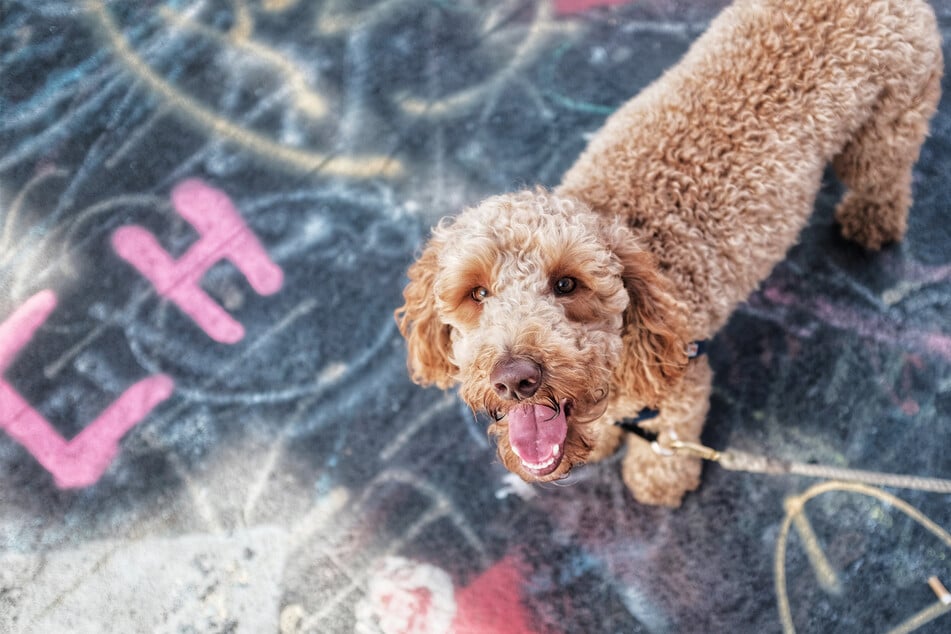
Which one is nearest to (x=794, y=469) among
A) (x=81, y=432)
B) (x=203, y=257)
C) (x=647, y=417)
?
(x=647, y=417)

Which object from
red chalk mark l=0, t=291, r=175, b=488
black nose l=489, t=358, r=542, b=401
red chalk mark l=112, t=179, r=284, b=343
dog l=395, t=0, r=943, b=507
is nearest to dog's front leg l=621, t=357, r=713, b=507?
dog l=395, t=0, r=943, b=507

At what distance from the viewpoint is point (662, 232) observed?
6.68 ft

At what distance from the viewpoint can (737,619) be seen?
2.32 m

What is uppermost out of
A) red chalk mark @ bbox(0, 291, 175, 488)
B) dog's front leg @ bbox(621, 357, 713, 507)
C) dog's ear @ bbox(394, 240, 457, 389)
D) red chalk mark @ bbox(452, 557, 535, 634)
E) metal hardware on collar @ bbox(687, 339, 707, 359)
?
dog's ear @ bbox(394, 240, 457, 389)

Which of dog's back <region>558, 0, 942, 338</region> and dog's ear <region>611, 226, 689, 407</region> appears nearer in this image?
dog's ear <region>611, 226, 689, 407</region>

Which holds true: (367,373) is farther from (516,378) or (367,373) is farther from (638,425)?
(516,378)

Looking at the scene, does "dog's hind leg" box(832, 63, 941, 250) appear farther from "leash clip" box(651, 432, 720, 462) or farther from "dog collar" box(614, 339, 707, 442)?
"leash clip" box(651, 432, 720, 462)

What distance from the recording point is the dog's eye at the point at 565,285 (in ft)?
5.97

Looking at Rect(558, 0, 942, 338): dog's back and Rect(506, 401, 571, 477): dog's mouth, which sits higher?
Rect(558, 0, 942, 338): dog's back

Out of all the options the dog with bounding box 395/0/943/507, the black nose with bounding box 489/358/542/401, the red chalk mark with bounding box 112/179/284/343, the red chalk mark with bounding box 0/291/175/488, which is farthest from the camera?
the red chalk mark with bounding box 112/179/284/343

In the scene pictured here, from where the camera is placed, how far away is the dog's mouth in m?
1.83

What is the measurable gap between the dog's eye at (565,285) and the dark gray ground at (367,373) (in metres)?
1.07

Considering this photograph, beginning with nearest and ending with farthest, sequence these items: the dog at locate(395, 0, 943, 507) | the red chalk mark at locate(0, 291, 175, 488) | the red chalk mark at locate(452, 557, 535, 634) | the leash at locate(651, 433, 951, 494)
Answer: the dog at locate(395, 0, 943, 507) < the leash at locate(651, 433, 951, 494) < the red chalk mark at locate(452, 557, 535, 634) < the red chalk mark at locate(0, 291, 175, 488)

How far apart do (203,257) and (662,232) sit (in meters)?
2.24
